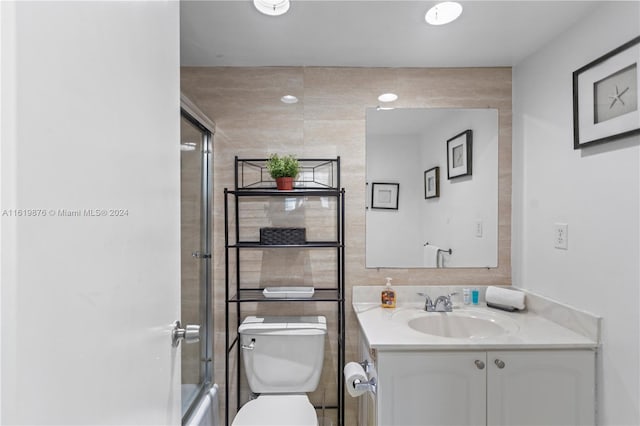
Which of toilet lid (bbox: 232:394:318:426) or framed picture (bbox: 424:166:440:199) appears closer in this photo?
toilet lid (bbox: 232:394:318:426)

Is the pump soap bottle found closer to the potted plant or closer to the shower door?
the potted plant

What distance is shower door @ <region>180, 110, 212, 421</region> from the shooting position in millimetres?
1693

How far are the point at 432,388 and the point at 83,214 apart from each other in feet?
4.48

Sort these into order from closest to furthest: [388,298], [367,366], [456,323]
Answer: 1. [367,366]
2. [456,323]
3. [388,298]

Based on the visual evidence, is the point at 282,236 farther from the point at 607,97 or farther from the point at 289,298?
the point at 607,97

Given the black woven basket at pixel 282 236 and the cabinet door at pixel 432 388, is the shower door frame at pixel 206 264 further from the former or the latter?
the cabinet door at pixel 432 388

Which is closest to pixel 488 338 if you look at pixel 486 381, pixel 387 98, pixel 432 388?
pixel 486 381

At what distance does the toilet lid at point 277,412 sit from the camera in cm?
162

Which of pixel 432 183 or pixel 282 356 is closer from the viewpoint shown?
pixel 282 356

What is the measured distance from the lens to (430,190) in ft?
6.65

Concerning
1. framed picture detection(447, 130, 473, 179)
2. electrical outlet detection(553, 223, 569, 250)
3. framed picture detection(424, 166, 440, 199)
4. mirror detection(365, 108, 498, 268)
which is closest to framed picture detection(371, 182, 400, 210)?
mirror detection(365, 108, 498, 268)

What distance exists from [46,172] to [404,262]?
6.04ft

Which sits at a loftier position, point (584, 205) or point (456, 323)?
point (584, 205)

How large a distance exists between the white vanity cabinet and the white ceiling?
1376mm
